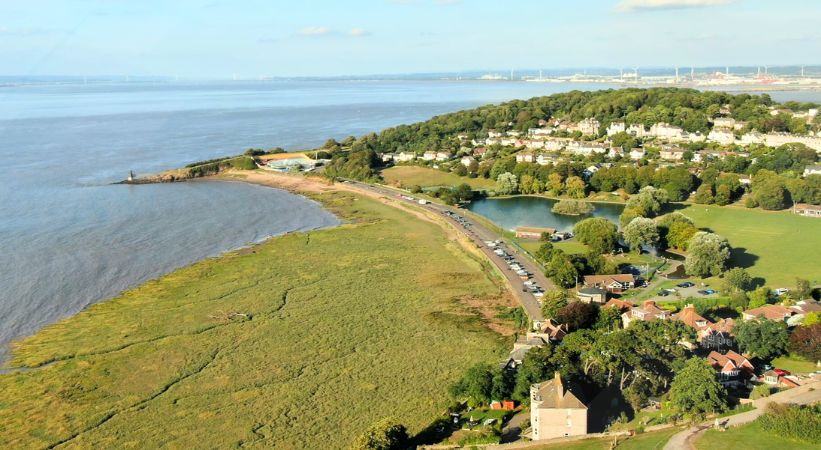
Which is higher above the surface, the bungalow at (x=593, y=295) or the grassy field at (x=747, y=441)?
the grassy field at (x=747, y=441)

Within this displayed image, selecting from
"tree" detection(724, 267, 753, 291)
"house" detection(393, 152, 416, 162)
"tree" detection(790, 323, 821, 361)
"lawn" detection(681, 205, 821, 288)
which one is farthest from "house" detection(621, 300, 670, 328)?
"house" detection(393, 152, 416, 162)

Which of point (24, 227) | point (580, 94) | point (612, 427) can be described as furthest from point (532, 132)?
point (612, 427)

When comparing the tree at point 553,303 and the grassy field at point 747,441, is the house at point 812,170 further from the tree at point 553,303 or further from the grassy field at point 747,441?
the grassy field at point 747,441

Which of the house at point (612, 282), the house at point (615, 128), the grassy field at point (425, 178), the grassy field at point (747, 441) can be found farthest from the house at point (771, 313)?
the house at point (615, 128)

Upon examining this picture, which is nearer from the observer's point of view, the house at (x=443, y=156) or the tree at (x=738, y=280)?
the tree at (x=738, y=280)

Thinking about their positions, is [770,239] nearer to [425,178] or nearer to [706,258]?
[706,258]
